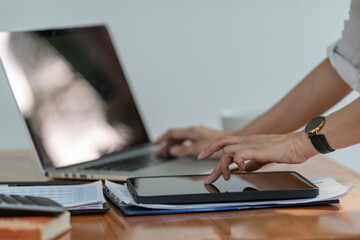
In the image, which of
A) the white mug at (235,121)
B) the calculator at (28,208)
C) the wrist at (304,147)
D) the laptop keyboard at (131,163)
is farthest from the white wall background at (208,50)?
the calculator at (28,208)

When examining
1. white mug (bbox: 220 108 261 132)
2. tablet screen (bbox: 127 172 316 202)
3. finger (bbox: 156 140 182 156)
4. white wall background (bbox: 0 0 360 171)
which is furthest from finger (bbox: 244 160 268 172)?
white wall background (bbox: 0 0 360 171)

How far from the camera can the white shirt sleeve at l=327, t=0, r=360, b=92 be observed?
53.6 inches

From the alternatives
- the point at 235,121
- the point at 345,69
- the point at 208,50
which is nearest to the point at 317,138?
the point at 345,69

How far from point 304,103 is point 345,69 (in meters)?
0.13

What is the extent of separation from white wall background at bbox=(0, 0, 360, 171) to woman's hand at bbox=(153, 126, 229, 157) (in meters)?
1.66

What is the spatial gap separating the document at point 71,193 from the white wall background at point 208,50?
2.15 metres

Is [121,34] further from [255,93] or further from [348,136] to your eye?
[348,136]

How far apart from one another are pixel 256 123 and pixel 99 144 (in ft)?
1.22

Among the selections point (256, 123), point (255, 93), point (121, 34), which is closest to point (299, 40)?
point (255, 93)

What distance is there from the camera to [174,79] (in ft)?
10.7

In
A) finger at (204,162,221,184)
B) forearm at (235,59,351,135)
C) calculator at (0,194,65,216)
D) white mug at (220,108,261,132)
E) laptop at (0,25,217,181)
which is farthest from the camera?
white mug at (220,108,261,132)

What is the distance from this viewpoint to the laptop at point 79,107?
128 cm

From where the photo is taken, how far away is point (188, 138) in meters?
1.57

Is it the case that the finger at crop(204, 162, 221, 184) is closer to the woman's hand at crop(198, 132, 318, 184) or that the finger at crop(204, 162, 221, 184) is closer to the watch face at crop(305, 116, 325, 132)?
the woman's hand at crop(198, 132, 318, 184)
